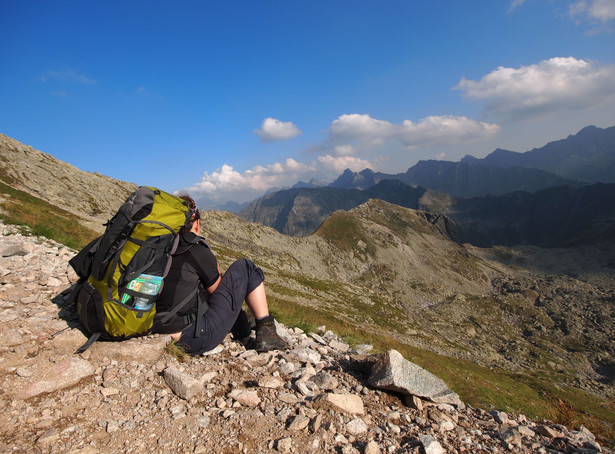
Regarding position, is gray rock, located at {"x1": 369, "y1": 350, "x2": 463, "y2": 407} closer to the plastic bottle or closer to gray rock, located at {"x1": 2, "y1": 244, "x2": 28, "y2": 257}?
the plastic bottle

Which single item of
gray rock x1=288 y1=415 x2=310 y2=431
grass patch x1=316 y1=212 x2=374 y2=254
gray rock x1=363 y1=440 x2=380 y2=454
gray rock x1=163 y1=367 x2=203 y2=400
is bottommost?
grass patch x1=316 y1=212 x2=374 y2=254

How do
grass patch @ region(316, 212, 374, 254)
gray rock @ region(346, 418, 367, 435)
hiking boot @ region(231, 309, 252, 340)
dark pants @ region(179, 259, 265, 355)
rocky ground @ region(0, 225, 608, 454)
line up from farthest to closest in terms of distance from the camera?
grass patch @ region(316, 212, 374, 254)
hiking boot @ region(231, 309, 252, 340)
dark pants @ region(179, 259, 265, 355)
gray rock @ region(346, 418, 367, 435)
rocky ground @ region(0, 225, 608, 454)

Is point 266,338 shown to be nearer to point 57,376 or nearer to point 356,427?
point 356,427

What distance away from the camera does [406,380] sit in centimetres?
626

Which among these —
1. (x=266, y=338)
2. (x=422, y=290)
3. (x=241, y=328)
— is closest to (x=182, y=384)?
(x=266, y=338)

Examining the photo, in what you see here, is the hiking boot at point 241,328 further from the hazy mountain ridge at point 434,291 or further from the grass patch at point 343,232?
the grass patch at point 343,232

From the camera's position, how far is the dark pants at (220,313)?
6383 mm

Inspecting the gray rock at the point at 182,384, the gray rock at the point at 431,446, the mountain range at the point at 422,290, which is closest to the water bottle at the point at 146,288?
the gray rock at the point at 182,384

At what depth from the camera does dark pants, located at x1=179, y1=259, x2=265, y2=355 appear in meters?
6.38

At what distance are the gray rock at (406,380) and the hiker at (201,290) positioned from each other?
2734 mm

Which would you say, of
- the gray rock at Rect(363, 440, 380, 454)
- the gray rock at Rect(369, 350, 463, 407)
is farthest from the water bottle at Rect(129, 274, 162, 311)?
the gray rock at Rect(369, 350, 463, 407)

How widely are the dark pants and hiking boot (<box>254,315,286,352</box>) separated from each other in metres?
0.96

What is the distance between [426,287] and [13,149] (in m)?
145

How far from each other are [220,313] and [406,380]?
418 centimetres
